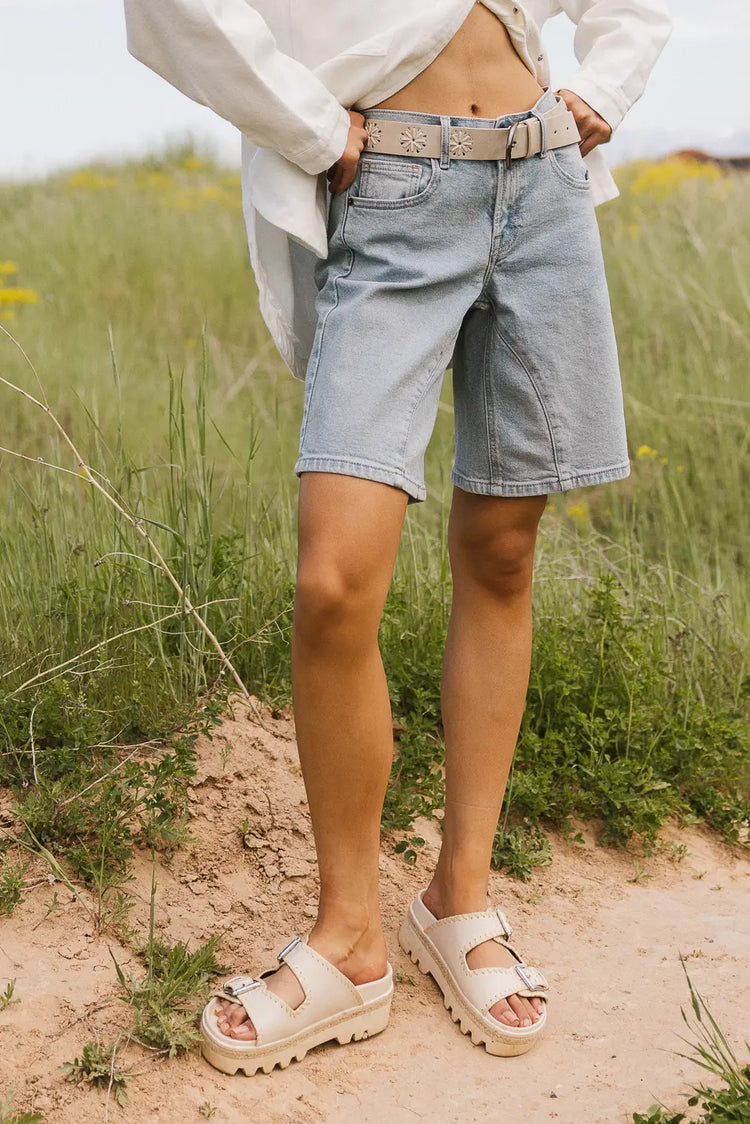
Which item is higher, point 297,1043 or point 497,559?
point 497,559

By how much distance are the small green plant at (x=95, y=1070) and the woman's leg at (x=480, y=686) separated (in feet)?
2.11

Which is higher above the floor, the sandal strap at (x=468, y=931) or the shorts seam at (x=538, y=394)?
the shorts seam at (x=538, y=394)

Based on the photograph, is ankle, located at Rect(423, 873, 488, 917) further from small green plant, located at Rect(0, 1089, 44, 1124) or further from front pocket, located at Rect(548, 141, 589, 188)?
front pocket, located at Rect(548, 141, 589, 188)

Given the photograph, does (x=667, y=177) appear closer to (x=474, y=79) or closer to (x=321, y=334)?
(x=474, y=79)

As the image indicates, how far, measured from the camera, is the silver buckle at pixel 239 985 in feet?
6.26

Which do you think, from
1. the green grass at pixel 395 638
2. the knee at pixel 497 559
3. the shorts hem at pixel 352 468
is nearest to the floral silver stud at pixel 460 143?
the shorts hem at pixel 352 468

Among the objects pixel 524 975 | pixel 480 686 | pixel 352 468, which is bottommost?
pixel 524 975

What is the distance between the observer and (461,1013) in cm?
205

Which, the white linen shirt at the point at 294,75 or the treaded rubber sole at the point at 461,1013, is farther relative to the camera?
the treaded rubber sole at the point at 461,1013

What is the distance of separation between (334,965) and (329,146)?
4.33 feet

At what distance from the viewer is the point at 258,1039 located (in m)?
1.87

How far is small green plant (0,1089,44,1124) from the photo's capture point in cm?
172

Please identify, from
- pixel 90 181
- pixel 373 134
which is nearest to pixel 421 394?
pixel 373 134

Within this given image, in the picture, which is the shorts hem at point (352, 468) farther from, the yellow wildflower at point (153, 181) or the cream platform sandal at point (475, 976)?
the yellow wildflower at point (153, 181)
